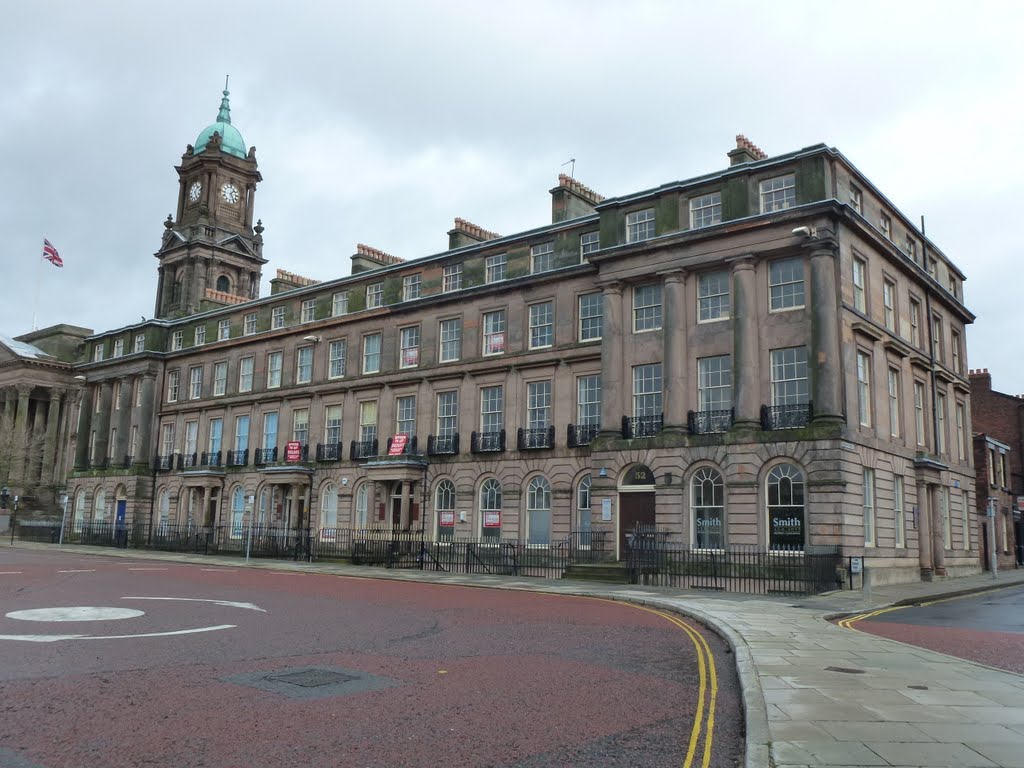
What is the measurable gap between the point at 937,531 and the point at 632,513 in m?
11.8

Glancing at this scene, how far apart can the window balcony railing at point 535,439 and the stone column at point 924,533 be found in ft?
44.2

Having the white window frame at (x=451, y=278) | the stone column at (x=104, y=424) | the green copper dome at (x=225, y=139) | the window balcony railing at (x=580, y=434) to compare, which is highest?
the green copper dome at (x=225, y=139)

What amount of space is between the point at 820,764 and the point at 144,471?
5155 cm

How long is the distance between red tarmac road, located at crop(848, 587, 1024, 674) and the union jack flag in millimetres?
57299

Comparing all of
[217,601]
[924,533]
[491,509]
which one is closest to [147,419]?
[491,509]

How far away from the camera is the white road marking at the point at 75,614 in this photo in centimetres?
1302

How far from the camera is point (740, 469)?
87.5 feet

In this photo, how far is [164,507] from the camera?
50469mm

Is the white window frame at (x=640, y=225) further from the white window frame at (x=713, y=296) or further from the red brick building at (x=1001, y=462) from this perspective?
the red brick building at (x=1001, y=462)

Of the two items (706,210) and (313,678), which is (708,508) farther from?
(313,678)

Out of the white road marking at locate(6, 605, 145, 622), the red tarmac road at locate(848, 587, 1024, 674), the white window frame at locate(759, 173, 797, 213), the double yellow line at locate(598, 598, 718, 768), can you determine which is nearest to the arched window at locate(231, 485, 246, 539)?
the white window frame at locate(759, 173, 797, 213)

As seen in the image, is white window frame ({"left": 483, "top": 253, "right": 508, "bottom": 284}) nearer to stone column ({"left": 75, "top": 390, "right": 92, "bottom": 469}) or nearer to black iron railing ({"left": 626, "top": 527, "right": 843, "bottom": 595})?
black iron railing ({"left": 626, "top": 527, "right": 843, "bottom": 595})

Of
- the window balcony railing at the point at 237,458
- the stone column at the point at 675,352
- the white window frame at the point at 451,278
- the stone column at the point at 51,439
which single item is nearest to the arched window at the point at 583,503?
the stone column at the point at 675,352

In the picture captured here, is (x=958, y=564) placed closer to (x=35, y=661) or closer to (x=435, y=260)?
(x=435, y=260)
